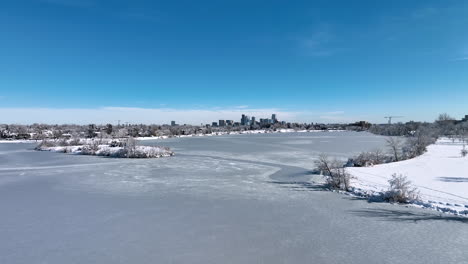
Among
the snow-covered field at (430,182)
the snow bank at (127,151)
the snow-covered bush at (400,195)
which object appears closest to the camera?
the snow-covered field at (430,182)

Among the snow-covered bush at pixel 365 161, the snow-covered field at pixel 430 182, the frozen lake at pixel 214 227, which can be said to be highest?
the snow-covered bush at pixel 365 161

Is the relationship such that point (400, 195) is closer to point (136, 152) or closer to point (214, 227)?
point (214, 227)

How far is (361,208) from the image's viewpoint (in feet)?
27.3

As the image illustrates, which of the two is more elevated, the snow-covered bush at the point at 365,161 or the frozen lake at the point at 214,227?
the snow-covered bush at the point at 365,161

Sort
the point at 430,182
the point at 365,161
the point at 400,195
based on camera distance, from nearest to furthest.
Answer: the point at 400,195 < the point at 430,182 < the point at 365,161

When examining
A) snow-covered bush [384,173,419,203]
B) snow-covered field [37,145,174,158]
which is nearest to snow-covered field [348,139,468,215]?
→ snow-covered bush [384,173,419,203]

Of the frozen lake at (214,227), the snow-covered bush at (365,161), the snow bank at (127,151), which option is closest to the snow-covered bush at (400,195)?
the frozen lake at (214,227)

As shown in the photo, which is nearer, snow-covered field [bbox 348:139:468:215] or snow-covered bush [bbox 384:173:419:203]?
snow-covered field [bbox 348:139:468:215]

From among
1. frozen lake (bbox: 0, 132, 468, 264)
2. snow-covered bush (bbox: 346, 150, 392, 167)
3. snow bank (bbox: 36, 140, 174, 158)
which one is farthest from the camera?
snow bank (bbox: 36, 140, 174, 158)

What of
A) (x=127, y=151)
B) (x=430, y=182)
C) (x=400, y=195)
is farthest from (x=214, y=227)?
(x=127, y=151)

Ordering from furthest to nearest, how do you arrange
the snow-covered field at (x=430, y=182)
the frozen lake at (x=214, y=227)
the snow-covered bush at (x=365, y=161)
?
the snow-covered bush at (x=365, y=161), the snow-covered field at (x=430, y=182), the frozen lake at (x=214, y=227)

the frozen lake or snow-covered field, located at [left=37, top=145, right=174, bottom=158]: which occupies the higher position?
snow-covered field, located at [left=37, top=145, right=174, bottom=158]

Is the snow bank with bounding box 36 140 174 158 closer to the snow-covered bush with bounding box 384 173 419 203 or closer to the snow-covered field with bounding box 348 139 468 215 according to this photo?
the snow-covered field with bounding box 348 139 468 215

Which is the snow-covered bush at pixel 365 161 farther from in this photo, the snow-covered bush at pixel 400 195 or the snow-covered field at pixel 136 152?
the snow-covered field at pixel 136 152
